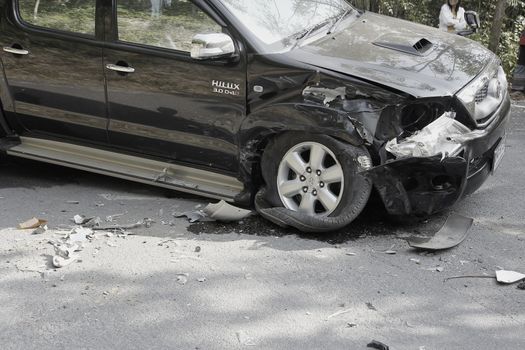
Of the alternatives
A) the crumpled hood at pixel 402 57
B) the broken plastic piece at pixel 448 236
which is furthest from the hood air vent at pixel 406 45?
the broken plastic piece at pixel 448 236

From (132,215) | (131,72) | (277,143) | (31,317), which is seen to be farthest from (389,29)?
(31,317)

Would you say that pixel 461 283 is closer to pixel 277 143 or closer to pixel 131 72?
pixel 277 143

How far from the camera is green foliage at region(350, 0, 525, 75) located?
1236cm

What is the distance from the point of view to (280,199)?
496 centimetres

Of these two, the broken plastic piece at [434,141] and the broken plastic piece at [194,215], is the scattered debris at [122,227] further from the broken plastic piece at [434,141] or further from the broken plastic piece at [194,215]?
the broken plastic piece at [434,141]

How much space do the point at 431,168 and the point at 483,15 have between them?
10.0 m

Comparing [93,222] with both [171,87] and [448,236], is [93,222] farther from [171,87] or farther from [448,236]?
[448,236]

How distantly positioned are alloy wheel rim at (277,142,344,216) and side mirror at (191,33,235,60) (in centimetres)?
82

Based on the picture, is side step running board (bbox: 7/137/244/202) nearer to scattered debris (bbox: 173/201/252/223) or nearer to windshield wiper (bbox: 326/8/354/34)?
scattered debris (bbox: 173/201/252/223)

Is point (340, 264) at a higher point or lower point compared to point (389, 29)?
lower

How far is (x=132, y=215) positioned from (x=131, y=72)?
1072 millimetres

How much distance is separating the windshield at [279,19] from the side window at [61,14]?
1.16m

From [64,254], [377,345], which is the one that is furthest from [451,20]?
[377,345]

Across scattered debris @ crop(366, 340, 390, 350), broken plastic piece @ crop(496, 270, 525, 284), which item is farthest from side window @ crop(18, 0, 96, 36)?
broken plastic piece @ crop(496, 270, 525, 284)
